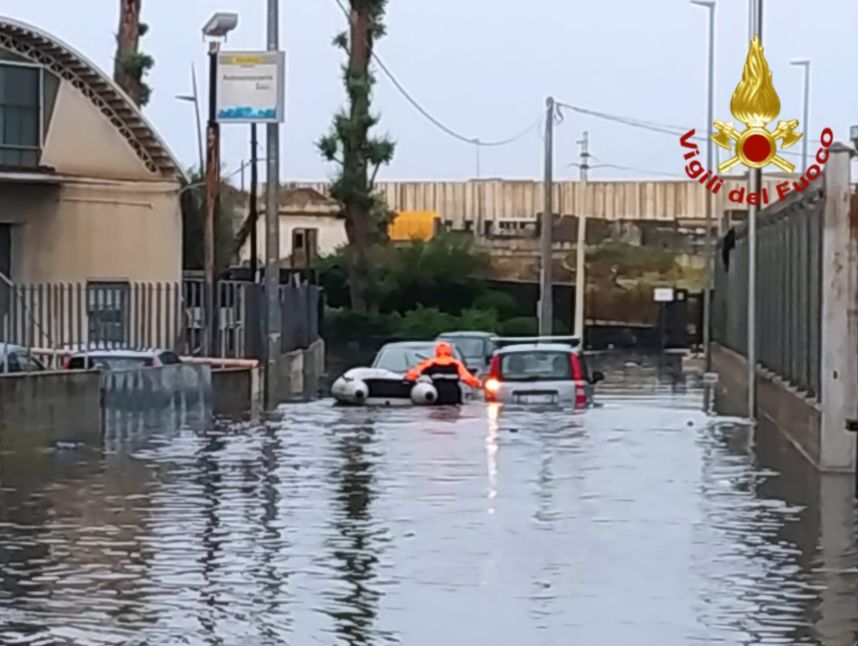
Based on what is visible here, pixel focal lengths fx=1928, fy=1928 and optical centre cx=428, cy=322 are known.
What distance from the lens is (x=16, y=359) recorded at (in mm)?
25531

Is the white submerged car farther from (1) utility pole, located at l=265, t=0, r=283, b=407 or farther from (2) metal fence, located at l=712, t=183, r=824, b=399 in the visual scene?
(2) metal fence, located at l=712, t=183, r=824, b=399

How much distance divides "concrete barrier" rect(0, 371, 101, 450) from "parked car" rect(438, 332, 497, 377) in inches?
645

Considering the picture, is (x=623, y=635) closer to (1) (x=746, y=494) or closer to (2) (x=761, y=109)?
(1) (x=746, y=494)

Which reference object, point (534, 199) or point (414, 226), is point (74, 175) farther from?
point (534, 199)

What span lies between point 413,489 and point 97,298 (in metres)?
17.8

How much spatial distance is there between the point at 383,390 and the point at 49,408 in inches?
394

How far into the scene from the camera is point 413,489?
61.6ft

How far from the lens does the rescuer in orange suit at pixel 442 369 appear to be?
1289 inches

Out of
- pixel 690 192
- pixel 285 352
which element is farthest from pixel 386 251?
pixel 285 352

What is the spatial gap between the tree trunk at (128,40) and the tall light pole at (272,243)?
1633 cm

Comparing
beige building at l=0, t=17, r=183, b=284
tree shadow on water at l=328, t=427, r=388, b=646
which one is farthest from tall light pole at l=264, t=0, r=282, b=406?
A: tree shadow on water at l=328, t=427, r=388, b=646

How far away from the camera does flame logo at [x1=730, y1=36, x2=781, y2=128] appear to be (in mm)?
29406

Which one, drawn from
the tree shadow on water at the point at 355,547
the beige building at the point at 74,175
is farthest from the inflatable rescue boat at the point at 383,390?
the beige building at the point at 74,175

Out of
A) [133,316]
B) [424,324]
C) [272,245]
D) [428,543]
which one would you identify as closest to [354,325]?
[424,324]
